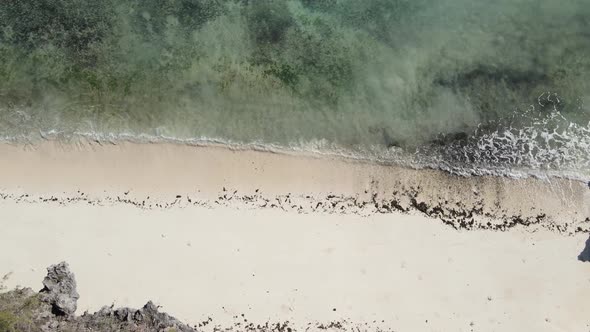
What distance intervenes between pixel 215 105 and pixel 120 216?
438 cm

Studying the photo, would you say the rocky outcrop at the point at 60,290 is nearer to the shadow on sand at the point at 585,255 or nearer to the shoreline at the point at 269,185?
the shoreline at the point at 269,185

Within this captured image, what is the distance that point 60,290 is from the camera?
45.5 feet

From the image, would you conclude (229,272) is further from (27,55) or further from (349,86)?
(27,55)

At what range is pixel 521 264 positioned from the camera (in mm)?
16188

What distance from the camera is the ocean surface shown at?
17391mm

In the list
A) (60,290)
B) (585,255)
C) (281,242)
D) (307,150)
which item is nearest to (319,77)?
(307,150)

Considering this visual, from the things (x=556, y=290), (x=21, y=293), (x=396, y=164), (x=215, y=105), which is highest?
(x=215, y=105)

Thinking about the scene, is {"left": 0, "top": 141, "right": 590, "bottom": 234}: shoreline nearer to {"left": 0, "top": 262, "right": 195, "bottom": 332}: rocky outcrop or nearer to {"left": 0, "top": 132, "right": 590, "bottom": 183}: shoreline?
{"left": 0, "top": 132, "right": 590, "bottom": 183}: shoreline

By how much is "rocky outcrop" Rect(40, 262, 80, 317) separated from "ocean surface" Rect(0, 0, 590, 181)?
435 cm

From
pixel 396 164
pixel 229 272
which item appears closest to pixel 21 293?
pixel 229 272

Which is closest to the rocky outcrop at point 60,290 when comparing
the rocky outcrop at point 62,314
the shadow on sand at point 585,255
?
the rocky outcrop at point 62,314

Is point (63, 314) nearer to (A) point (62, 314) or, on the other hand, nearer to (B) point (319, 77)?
(A) point (62, 314)

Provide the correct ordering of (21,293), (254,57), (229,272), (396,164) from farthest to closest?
(254,57) < (396,164) < (229,272) < (21,293)

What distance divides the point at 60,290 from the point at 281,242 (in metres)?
5.73
